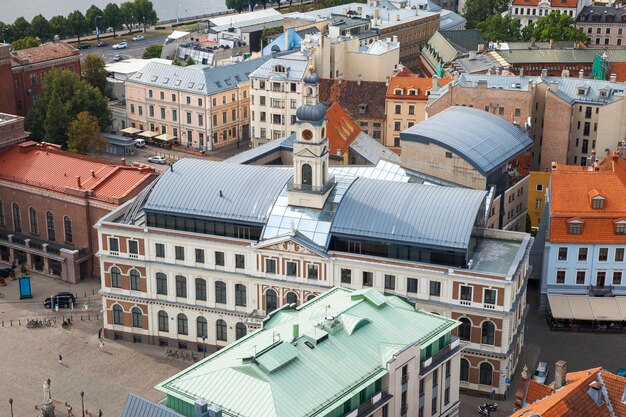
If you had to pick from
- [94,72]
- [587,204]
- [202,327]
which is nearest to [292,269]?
[202,327]

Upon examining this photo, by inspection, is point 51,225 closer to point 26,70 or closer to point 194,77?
point 194,77

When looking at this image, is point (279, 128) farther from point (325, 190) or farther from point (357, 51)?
point (325, 190)

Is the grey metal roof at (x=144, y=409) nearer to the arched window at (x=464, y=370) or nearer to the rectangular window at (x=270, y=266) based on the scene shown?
the rectangular window at (x=270, y=266)

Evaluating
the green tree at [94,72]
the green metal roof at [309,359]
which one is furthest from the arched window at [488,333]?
the green tree at [94,72]

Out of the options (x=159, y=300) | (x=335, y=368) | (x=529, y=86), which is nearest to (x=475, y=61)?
(x=529, y=86)

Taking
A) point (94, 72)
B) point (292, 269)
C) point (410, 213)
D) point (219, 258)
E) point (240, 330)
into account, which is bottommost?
point (240, 330)

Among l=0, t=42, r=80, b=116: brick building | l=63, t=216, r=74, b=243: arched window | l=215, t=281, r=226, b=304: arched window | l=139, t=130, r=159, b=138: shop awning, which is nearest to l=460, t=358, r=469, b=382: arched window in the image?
l=215, t=281, r=226, b=304: arched window

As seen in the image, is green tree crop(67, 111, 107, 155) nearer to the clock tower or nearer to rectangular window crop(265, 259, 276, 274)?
the clock tower
